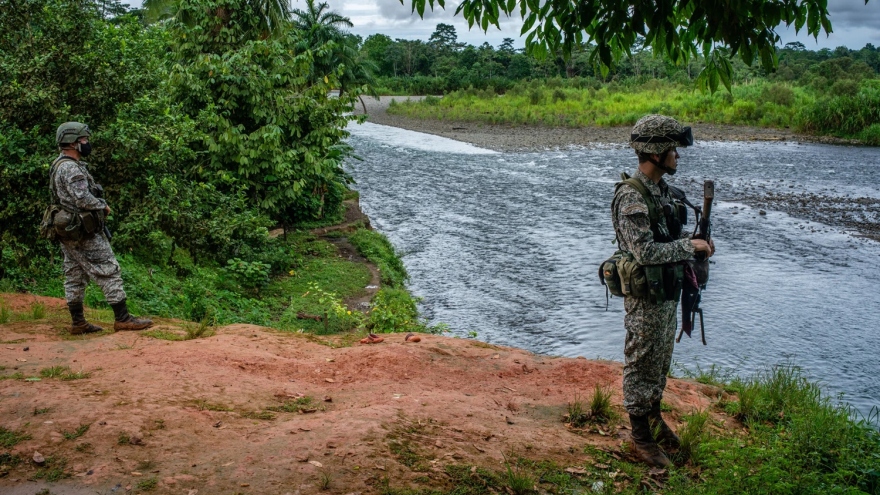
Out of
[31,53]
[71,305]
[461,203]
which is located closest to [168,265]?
[31,53]

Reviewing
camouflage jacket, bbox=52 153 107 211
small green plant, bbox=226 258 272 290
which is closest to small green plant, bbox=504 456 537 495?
camouflage jacket, bbox=52 153 107 211

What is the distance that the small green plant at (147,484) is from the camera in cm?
392

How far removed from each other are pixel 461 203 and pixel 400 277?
7.59 m

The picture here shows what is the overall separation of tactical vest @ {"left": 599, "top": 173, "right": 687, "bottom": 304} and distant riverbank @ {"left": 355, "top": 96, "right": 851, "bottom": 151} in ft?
89.2

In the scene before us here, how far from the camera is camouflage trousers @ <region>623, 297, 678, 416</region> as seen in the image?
4.53m

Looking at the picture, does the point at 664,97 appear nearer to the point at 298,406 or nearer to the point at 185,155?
the point at 185,155

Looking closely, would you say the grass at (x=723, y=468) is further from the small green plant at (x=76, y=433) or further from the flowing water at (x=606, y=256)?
the flowing water at (x=606, y=256)

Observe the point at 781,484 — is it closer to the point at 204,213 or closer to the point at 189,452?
the point at 189,452

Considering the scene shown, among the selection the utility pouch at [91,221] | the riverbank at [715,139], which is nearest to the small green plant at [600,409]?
the utility pouch at [91,221]

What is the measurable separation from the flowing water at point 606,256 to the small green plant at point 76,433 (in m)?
6.58

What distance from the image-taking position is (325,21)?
39625 millimetres

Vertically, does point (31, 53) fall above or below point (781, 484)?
above

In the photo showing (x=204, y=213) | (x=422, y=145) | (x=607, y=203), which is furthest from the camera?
(x=422, y=145)

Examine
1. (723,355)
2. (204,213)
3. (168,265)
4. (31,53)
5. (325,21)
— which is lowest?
(723,355)
